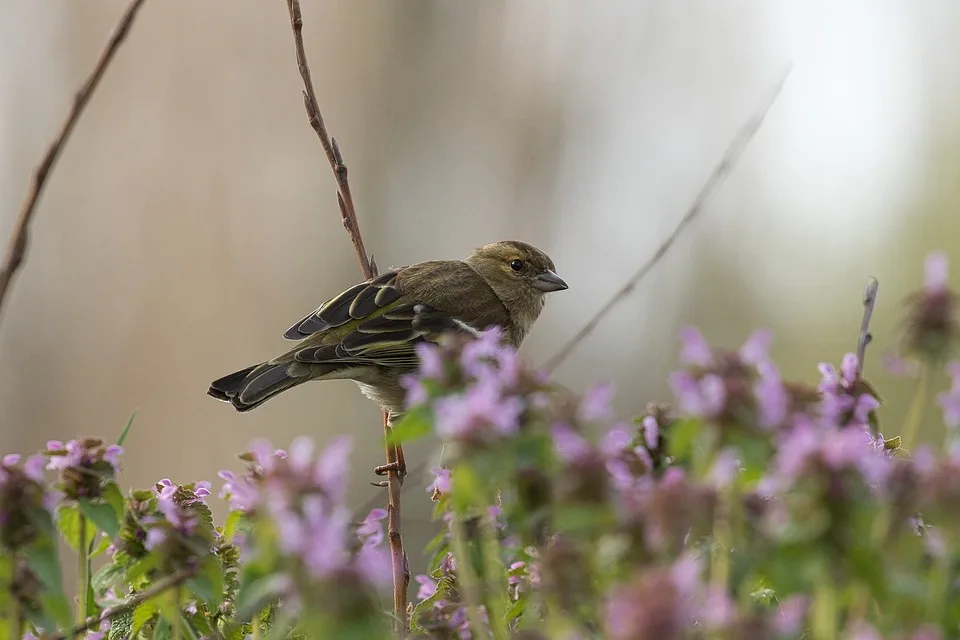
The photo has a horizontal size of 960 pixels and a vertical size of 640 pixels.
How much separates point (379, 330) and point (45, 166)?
2.40 meters

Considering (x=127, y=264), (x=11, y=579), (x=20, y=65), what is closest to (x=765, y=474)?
(x=11, y=579)

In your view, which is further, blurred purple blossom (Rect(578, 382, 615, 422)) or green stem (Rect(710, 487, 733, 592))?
blurred purple blossom (Rect(578, 382, 615, 422))

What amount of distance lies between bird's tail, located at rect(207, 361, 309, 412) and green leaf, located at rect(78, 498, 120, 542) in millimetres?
1740

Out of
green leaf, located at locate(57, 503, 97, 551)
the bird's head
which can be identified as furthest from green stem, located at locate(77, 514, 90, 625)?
the bird's head

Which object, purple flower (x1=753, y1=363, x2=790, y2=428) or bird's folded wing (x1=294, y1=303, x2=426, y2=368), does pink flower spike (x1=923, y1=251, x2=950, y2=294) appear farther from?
bird's folded wing (x1=294, y1=303, x2=426, y2=368)

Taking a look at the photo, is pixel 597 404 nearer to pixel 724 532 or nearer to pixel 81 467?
pixel 724 532

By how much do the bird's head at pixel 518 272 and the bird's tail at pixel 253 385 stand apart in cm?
127

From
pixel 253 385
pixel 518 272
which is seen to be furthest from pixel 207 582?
pixel 518 272

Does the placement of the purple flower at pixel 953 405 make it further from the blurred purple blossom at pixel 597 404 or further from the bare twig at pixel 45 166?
the bare twig at pixel 45 166

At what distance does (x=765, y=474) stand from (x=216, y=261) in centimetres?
1003

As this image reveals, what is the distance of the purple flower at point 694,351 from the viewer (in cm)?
90

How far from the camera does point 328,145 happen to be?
2.11 m

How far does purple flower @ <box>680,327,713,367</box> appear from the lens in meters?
0.90

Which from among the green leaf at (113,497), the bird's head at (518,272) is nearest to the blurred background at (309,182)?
the bird's head at (518,272)
